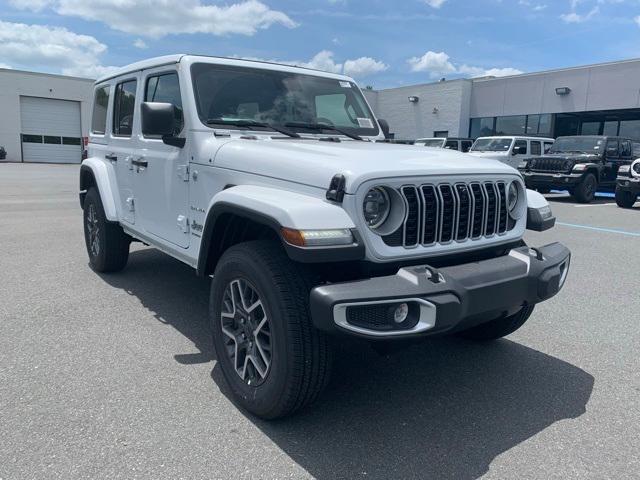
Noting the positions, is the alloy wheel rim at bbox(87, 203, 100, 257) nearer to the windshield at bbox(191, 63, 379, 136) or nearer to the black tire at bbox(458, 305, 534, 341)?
the windshield at bbox(191, 63, 379, 136)

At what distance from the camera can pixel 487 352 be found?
3873mm

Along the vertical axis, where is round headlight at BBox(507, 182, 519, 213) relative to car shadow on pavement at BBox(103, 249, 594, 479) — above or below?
above

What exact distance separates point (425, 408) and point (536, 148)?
56.4ft

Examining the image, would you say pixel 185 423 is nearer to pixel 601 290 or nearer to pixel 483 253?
pixel 483 253

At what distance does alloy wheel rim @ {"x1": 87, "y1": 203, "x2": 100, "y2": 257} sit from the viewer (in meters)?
5.55

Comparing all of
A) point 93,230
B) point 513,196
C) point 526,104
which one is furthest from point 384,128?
point 526,104

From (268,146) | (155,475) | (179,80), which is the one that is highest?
(179,80)

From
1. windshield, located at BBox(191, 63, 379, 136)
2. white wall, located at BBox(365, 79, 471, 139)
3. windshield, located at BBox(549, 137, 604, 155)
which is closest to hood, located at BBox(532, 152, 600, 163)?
windshield, located at BBox(549, 137, 604, 155)

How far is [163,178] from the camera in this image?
4.05 meters

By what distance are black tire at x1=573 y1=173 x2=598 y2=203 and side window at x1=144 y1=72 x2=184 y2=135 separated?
1328cm

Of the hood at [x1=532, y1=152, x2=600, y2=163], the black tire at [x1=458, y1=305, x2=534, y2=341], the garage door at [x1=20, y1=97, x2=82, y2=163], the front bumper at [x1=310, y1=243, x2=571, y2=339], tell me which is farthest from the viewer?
the garage door at [x1=20, y1=97, x2=82, y2=163]

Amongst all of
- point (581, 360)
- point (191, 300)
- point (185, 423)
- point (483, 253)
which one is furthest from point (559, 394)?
point (191, 300)

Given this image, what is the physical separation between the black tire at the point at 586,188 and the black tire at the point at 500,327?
1239 centimetres

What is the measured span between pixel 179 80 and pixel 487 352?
2.97 metres
